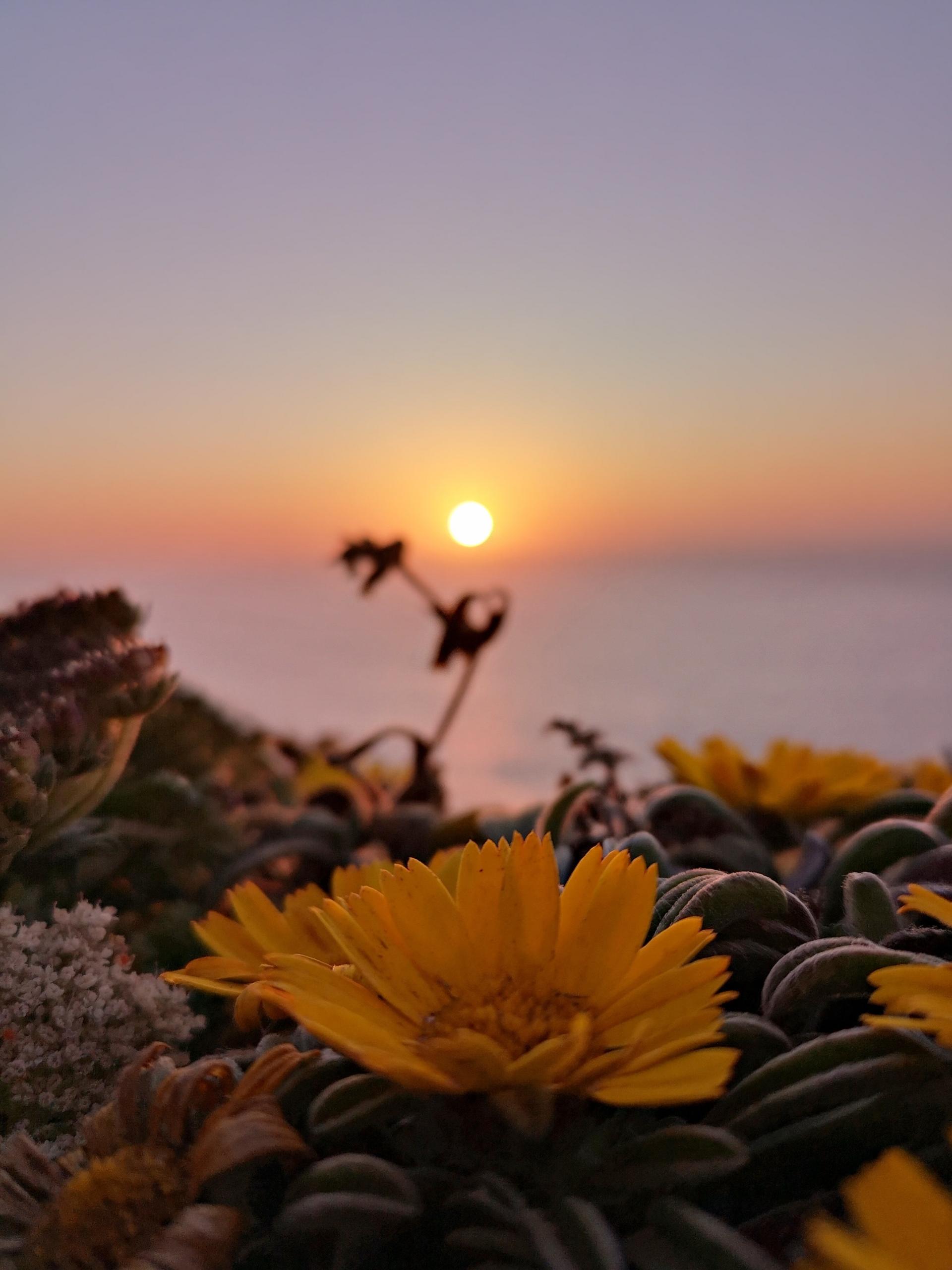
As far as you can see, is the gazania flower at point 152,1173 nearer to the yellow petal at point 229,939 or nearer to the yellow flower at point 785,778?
the yellow petal at point 229,939

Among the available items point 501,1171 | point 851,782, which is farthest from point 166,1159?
point 851,782

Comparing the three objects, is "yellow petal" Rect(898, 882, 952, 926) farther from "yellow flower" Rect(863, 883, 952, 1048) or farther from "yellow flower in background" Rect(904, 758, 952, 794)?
"yellow flower in background" Rect(904, 758, 952, 794)

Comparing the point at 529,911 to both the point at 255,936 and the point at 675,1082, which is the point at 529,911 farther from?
the point at 255,936

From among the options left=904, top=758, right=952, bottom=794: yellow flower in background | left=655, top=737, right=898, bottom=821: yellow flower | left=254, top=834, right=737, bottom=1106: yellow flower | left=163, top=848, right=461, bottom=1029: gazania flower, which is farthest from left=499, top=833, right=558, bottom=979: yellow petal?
left=904, top=758, right=952, bottom=794: yellow flower in background

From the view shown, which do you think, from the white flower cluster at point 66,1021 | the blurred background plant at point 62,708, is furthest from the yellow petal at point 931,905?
the blurred background plant at point 62,708

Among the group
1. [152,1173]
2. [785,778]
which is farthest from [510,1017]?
[785,778]

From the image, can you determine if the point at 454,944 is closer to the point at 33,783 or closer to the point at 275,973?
the point at 275,973

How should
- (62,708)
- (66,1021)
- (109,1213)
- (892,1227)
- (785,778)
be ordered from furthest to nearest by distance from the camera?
(785,778) → (62,708) → (66,1021) → (109,1213) → (892,1227)

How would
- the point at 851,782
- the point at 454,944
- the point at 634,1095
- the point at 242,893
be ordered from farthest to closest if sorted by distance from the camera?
the point at 851,782 < the point at 242,893 < the point at 454,944 < the point at 634,1095
